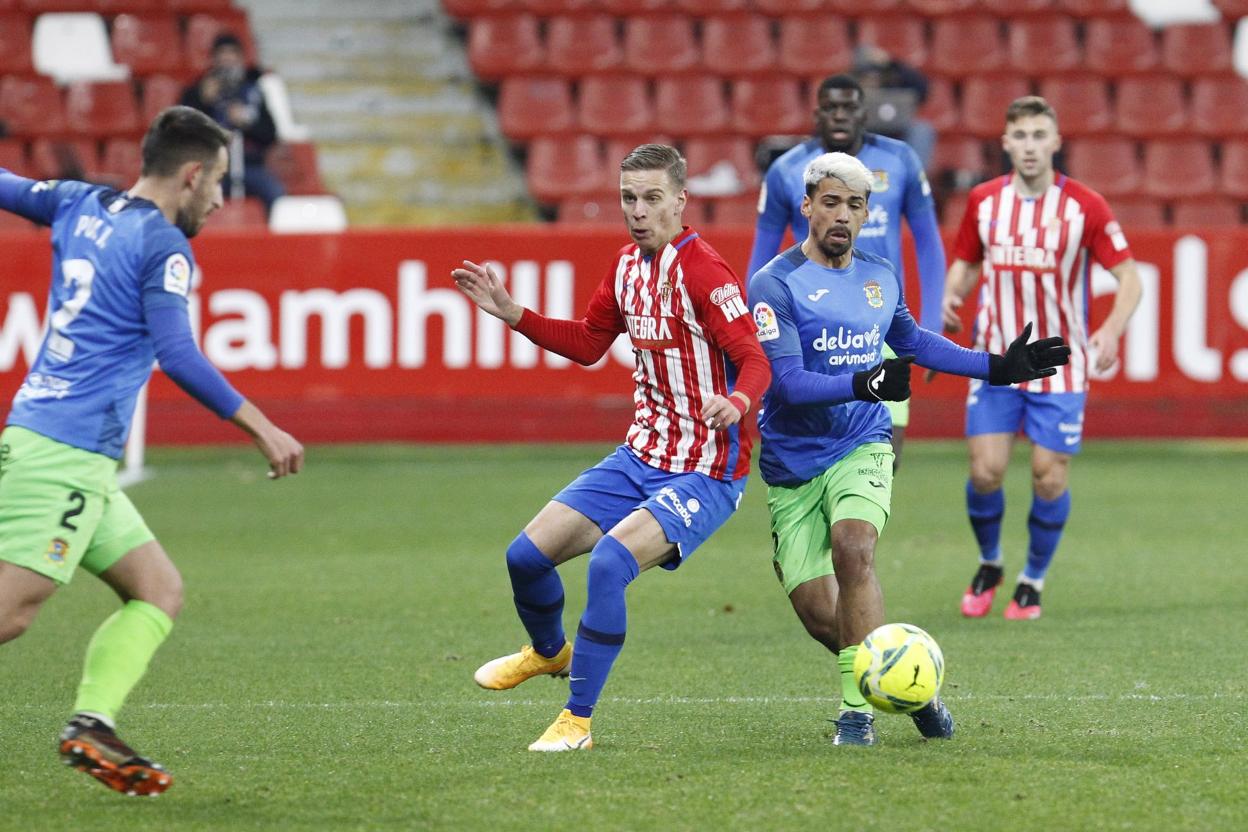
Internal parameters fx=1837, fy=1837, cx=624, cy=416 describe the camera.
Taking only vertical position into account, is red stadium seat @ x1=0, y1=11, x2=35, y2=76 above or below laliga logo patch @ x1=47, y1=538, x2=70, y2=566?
above

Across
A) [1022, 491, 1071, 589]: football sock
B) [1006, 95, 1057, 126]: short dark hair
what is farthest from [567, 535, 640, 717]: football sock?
[1006, 95, 1057, 126]: short dark hair

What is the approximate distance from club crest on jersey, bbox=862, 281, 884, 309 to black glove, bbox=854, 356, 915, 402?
0.44 metres

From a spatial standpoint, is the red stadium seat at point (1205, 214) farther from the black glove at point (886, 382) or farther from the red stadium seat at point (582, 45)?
the black glove at point (886, 382)

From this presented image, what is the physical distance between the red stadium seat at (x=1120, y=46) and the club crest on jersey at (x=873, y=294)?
40.7 feet

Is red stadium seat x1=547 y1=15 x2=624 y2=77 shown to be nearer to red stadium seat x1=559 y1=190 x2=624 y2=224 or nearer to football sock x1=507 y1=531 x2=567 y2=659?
red stadium seat x1=559 y1=190 x2=624 y2=224

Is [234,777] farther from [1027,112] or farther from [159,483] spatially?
[159,483]

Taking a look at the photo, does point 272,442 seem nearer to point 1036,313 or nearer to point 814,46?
point 1036,313

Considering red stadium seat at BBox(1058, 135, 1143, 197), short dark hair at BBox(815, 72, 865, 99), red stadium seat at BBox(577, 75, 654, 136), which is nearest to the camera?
short dark hair at BBox(815, 72, 865, 99)

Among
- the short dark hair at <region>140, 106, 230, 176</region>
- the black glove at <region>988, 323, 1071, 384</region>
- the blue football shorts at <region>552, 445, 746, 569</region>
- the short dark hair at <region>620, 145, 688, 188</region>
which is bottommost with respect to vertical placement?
the blue football shorts at <region>552, 445, 746, 569</region>

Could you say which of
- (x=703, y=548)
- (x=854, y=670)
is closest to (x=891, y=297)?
(x=854, y=670)

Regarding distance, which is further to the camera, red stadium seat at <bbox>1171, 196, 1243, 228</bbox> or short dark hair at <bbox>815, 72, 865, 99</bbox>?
red stadium seat at <bbox>1171, 196, 1243, 228</bbox>

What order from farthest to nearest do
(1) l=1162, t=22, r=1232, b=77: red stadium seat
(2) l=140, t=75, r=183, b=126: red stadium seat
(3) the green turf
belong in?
(1) l=1162, t=22, r=1232, b=77: red stadium seat, (2) l=140, t=75, r=183, b=126: red stadium seat, (3) the green turf

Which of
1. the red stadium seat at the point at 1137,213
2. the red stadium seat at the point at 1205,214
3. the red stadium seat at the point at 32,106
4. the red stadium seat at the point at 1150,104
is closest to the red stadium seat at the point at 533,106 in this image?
the red stadium seat at the point at 32,106

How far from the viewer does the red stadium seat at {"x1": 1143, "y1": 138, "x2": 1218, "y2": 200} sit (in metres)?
16.6
